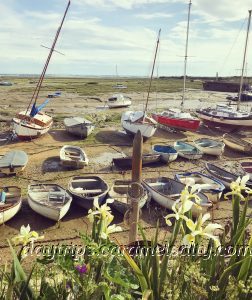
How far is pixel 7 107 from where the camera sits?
Result: 41438 mm

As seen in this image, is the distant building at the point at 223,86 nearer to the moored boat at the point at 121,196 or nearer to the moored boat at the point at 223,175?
the moored boat at the point at 223,175

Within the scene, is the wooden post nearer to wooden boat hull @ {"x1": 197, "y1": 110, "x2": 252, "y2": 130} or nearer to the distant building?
wooden boat hull @ {"x1": 197, "y1": 110, "x2": 252, "y2": 130}

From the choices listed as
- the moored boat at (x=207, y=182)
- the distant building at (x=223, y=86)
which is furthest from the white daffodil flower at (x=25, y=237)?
the distant building at (x=223, y=86)

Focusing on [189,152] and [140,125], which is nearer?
[189,152]

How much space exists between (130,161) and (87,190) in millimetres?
5135

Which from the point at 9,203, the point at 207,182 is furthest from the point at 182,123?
the point at 9,203

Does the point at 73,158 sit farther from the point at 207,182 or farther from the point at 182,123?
the point at 182,123

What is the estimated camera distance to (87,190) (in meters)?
13.9

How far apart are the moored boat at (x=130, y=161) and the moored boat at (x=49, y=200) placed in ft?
17.7

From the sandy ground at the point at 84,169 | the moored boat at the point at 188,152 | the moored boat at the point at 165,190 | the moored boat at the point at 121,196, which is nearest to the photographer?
the sandy ground at the point at 84,169

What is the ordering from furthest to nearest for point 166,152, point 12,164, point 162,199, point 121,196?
point 166,152, point 12,164, point 121,196, point 162,199

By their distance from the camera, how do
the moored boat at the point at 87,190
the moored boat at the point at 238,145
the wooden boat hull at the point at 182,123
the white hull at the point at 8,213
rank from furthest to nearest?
the wooden boat hull at the point at 182,123, the moored boat at the point at 238,145, the moored boat at the point at 87,190, the white hull at the point at 8,213

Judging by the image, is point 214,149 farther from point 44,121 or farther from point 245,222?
point 245,222

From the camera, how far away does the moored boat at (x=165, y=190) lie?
13117 mm
